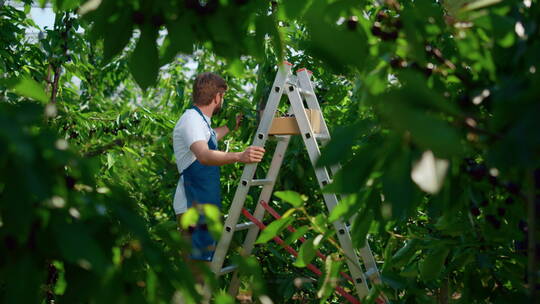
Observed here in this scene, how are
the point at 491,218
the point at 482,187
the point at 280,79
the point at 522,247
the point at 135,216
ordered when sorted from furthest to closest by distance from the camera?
the point at 280,79
the point at 522,247
the point at 491,218
the point at 482,187
the point at 135,216

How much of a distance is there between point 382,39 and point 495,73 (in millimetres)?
239

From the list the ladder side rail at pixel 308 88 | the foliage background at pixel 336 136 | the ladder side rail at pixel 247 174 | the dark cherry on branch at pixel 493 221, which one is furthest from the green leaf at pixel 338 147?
the ladder side rail at pixel 308 88

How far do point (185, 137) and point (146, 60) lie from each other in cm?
218

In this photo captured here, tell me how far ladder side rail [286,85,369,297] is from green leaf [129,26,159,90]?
6.13 ft

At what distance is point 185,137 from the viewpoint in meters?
3.19

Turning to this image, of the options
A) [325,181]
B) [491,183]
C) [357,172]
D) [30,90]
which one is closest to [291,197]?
[357,172]

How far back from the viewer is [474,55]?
3.07ft

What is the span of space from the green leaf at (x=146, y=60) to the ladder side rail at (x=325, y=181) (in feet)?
6.13

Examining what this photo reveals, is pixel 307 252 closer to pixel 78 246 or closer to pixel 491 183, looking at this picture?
pixel 491 183

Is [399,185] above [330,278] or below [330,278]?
above

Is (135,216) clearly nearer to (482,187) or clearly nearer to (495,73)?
(495,73)

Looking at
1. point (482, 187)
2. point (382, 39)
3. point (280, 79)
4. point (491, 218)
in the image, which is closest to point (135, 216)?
point (382, 39)

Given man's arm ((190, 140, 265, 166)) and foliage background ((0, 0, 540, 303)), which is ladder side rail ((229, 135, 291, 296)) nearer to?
man's arm ((190, 140, 265, 166))

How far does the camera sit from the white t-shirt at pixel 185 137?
10.4ft
